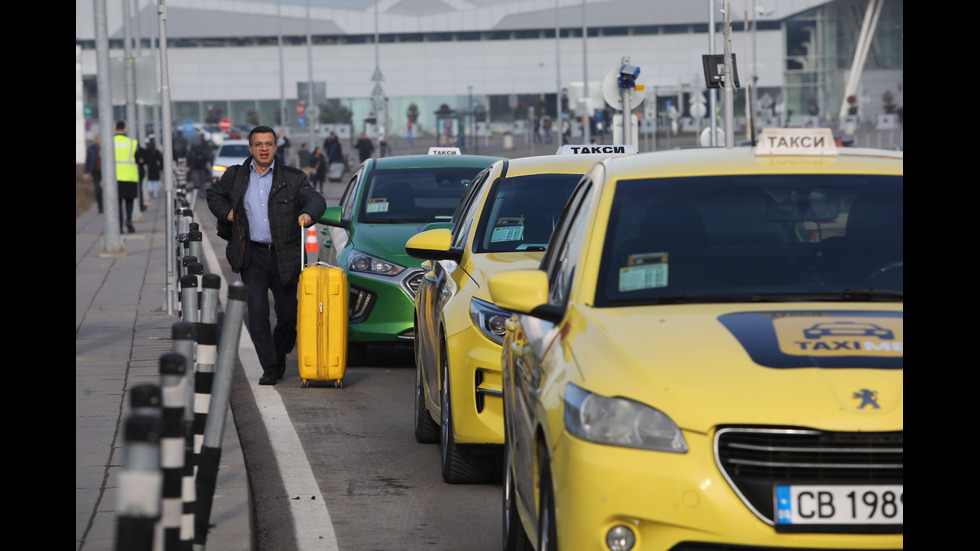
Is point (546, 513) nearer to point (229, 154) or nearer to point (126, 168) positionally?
point (126, 168)

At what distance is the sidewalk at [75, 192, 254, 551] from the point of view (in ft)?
20.1

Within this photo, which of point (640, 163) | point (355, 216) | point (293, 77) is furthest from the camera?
point (293, 77)

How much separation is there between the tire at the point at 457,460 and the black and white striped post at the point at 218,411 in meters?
1.91

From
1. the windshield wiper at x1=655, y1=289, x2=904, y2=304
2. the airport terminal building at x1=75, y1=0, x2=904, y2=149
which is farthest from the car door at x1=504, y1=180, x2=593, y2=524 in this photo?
the airport terminal building at x1=75, y1=0, x2=904, y2=149

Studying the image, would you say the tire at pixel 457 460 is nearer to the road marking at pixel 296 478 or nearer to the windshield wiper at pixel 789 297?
the road marking at pixel 296 478

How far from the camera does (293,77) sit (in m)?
107

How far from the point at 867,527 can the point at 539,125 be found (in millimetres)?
92093

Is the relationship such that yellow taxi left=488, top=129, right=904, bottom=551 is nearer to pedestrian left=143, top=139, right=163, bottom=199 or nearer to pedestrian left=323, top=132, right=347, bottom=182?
pedestrian left=143, top=139, right=163, bottom=199

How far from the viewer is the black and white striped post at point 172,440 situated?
4.43 m

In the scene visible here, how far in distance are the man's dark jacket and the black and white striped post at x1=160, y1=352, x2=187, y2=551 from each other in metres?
6.39

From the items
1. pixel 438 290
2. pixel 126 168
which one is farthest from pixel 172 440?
pixel 126 168
